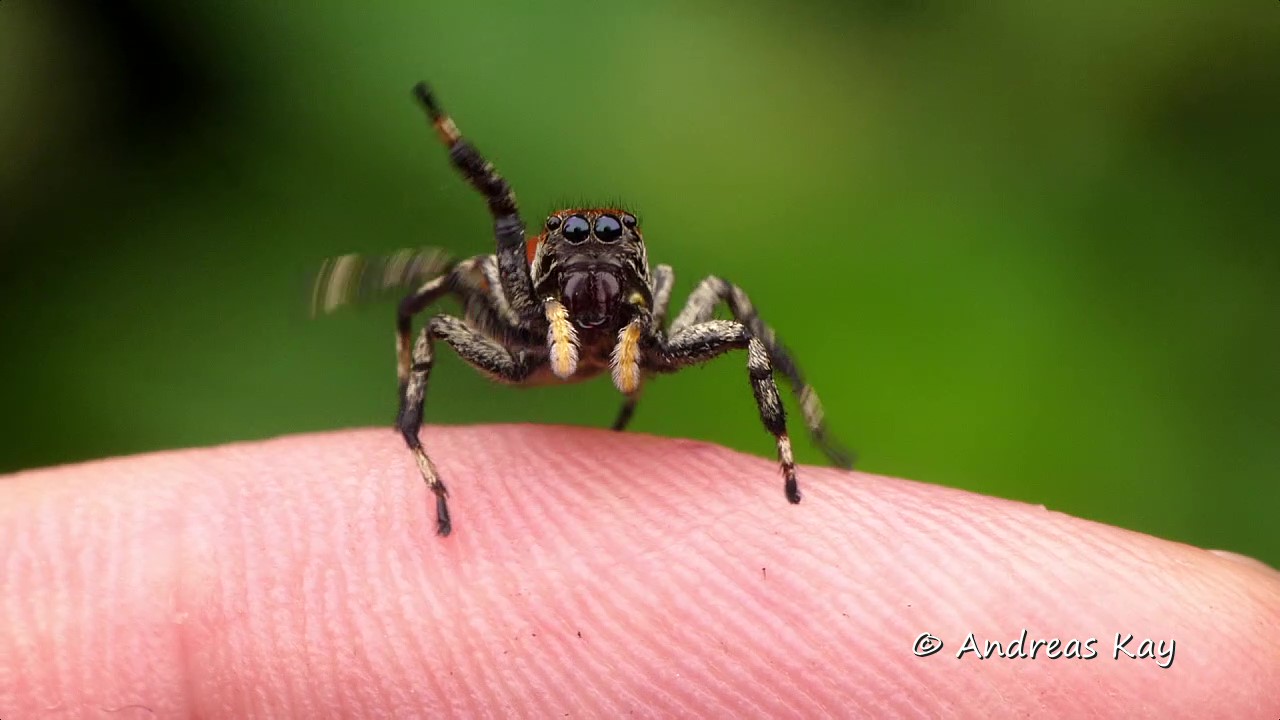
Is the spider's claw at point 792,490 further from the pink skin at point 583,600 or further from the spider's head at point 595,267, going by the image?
the spider's head at point 595,267

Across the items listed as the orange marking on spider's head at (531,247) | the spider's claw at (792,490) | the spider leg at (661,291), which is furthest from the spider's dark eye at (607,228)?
the spider's claw at (792,490)

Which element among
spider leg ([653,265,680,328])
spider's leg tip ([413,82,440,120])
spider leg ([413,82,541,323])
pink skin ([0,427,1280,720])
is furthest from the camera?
spider leg ([653,265,680,328])

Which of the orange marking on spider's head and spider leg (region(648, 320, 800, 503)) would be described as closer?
spider leg (region(648, 320, 800, 503))

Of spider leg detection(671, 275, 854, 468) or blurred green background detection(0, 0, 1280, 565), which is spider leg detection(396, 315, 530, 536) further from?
blurred green background detection(0, 0, 1280, 565)

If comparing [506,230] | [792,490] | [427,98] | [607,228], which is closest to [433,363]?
[506,230]
